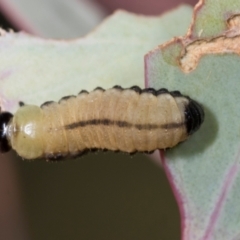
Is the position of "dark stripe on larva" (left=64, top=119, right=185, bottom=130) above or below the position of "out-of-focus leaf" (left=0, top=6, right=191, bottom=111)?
below

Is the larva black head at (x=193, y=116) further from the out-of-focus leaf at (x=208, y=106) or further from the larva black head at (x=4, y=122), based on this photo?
the larva black head at (x=4, y=122)

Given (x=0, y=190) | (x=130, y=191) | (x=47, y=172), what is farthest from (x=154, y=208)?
(x=0, y=190)

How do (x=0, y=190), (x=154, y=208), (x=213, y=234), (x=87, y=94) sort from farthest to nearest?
(x=0, y=190), (x=154, y=208), (x=87, y=94), (x=213, y=234)

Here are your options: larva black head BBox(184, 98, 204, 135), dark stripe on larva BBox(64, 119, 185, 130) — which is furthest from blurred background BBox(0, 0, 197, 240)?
larva black head BBox(184, 98, 204, 135)

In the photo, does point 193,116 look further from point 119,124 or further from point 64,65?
point 64,65

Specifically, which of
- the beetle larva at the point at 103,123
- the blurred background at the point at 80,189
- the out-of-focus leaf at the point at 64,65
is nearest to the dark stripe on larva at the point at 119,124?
the beetle larva at the point at 103,123

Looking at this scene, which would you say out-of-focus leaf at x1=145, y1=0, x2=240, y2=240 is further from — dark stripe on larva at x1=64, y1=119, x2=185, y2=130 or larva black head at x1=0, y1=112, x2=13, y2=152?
larva black head at x1=0, y1=112, x2=13, y2=152

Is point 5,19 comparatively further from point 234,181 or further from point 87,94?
point 234,181
